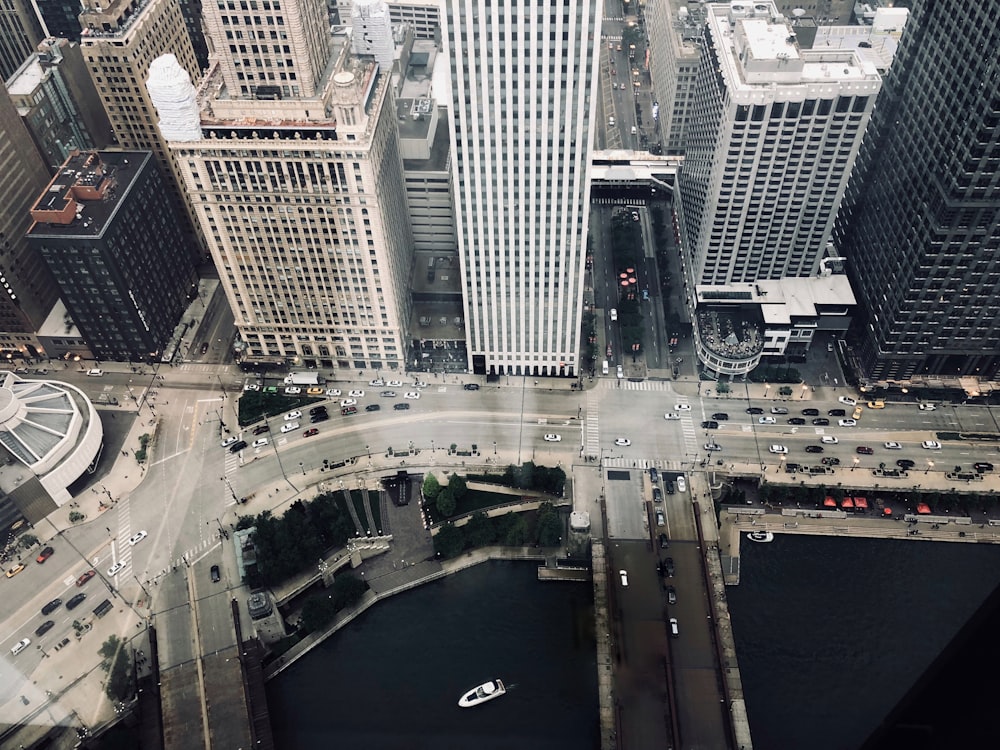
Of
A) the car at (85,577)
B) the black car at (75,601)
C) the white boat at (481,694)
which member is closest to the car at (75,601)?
the black car at (75,601)

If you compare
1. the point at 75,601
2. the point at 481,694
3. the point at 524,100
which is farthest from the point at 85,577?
the point at 524,100

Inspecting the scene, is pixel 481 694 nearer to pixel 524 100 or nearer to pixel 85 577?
pixel 85 577

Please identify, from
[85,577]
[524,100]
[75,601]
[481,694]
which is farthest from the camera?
[85,577]

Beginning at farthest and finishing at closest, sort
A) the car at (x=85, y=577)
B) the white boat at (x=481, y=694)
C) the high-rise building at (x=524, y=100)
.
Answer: the car at (x=85, y=577)
the white boat at (x=481, y=694)
the high-rise building at (x=524, y=100)

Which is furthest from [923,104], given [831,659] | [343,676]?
[343,676]

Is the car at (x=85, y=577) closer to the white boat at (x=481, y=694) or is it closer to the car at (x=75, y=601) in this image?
the car at (x=75, y=601)

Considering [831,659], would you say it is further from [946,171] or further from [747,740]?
[946,171]

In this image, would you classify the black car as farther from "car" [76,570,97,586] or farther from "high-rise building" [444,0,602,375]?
"high-rise building" [444,0,602,375]
